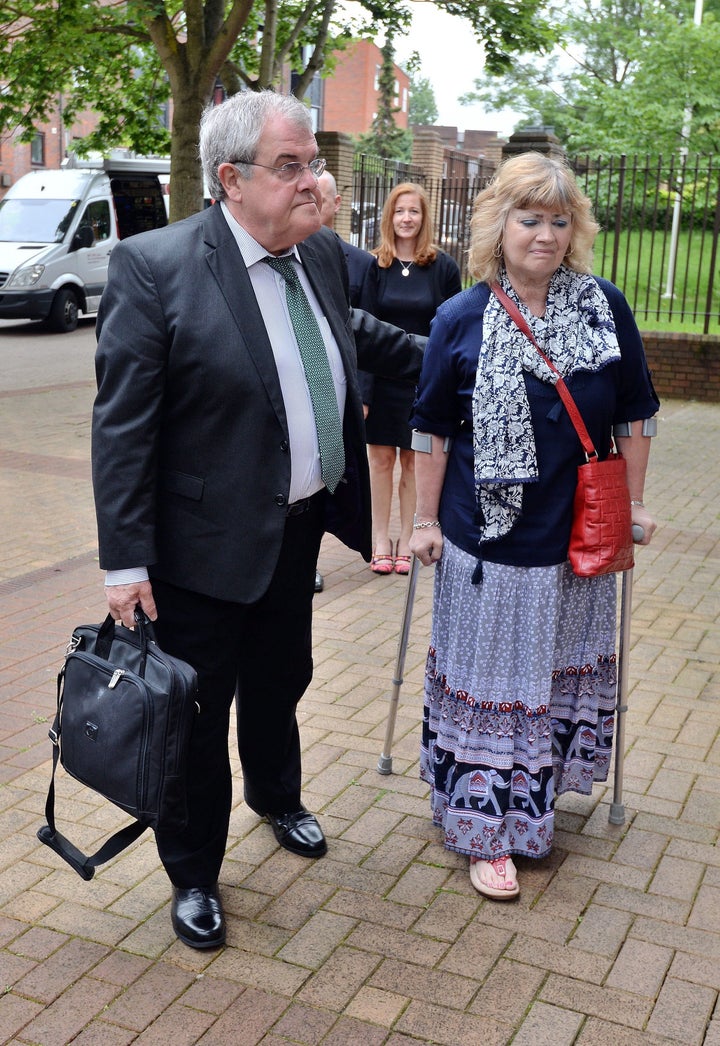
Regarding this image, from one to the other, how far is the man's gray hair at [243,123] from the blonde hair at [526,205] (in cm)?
62

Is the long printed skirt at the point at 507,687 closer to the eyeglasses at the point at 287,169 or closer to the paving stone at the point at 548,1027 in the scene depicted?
the paving stone at the point at 548,1027

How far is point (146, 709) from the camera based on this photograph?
266 centimetres

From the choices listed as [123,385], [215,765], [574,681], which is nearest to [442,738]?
[574,681]

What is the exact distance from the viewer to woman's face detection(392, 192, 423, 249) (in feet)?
19.5

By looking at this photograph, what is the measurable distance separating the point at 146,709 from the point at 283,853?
42.7 inches

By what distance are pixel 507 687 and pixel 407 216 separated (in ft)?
10.9

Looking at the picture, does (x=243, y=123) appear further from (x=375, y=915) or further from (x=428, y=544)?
(x=375, y=915)

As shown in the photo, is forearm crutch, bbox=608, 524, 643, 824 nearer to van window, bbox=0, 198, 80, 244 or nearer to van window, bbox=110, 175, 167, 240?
van window, bbox=0, 198, 80, 244

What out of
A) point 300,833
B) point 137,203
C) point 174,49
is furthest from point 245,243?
point 137,203

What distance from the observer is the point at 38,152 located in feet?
136

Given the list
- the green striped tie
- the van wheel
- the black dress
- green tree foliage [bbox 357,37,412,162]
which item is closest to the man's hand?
the green striped tie

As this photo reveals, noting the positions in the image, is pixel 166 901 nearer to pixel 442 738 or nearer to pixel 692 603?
pixel 442 738

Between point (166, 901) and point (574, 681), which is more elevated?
point (574, 681)

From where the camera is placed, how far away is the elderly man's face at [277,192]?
107 inches
